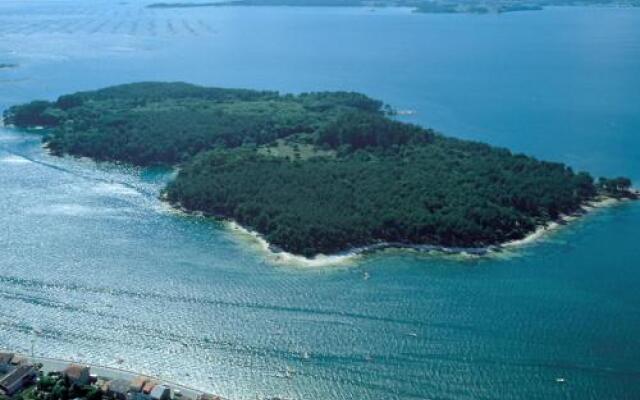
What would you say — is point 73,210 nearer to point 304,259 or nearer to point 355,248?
point 304,259

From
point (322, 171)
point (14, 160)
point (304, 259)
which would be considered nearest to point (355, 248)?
point (304, 259)

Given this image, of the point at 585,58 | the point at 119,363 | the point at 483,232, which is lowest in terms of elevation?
the point at 119,363

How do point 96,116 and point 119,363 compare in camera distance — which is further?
point 96,116

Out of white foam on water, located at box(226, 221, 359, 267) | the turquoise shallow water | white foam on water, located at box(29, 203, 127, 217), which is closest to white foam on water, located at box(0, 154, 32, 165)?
the turquoise shallow water

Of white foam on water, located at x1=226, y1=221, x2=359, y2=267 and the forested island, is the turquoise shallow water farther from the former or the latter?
the forested island

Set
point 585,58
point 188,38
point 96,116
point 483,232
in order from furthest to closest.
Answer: point 188,38 → point 585,58 → point 96,116 → point 483,232

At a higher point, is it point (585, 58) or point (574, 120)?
point (585, 58)

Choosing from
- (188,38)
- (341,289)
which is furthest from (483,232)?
(188,38)

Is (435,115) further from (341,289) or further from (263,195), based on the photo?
(341,289)

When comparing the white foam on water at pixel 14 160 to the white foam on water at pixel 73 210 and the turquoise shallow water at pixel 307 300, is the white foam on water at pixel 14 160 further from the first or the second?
A: the white foam on water at pixel 73 210
